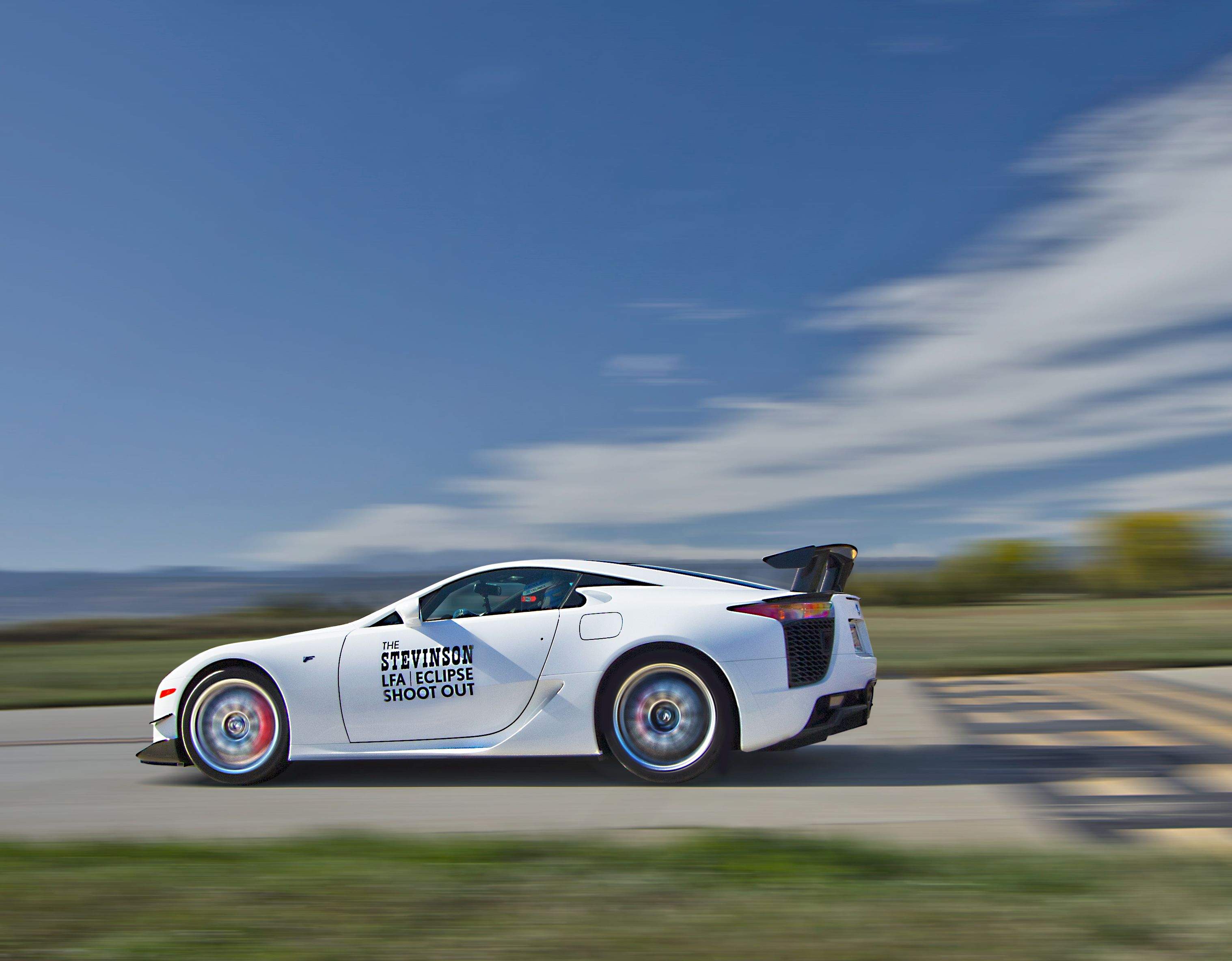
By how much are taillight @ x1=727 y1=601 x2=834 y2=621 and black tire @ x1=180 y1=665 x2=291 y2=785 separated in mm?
2715

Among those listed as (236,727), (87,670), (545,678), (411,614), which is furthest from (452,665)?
(87,670)

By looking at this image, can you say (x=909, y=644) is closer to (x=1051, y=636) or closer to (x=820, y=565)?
(x=1051, y=636)

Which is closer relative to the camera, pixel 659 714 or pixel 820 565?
pixel 659 714

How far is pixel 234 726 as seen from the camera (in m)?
6.42

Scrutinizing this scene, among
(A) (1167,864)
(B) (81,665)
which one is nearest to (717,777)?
(A) (1167,864)

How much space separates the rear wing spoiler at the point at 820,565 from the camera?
22.0 ft

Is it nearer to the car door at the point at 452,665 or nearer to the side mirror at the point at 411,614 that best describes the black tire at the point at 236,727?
the car door at the point at 452,665

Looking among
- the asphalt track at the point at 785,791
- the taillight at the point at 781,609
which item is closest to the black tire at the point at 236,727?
the asphalt track at the point at 785,791

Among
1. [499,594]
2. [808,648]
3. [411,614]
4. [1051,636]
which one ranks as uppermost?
[499,594]

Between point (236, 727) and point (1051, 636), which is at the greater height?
point (1051, 636)

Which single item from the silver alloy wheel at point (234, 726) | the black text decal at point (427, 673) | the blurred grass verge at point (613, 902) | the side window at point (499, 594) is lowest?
the blurred grass verge at point (613, 902)

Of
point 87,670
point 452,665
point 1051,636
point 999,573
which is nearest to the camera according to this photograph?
point 452,665

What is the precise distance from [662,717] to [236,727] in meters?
2.55

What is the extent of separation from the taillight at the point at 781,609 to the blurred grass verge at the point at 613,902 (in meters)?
1.71
